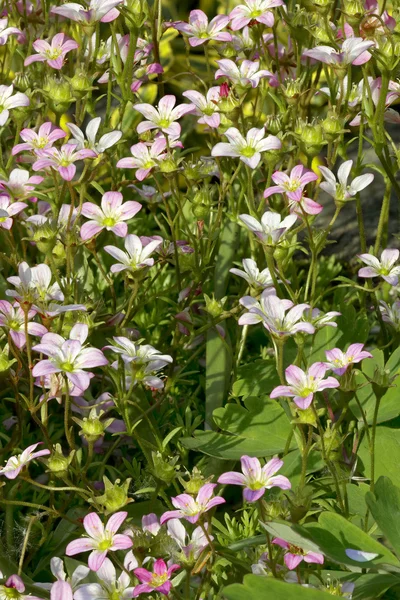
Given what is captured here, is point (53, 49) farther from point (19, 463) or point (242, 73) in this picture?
point (19, 463)

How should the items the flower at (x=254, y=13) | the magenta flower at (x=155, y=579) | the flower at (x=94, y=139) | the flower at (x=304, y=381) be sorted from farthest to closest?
the flower at (x=254, y=13) < the flower at (x=94, y=139) < the flower at (x=304, y=381) < the magenta flower at (x=155, y=579)

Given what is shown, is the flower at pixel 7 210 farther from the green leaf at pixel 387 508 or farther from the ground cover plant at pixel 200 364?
the green leaf at pixel 387 508

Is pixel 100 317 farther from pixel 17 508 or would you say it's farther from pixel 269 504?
pixel 269 504

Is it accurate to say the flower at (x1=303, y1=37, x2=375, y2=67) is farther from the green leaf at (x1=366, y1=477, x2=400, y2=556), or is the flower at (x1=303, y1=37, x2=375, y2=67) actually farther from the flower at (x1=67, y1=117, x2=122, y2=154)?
the green leaf at (x1=366, y1=477, x2=400, y2=556)

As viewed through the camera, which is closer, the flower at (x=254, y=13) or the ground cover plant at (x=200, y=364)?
the ground cover plant at (x=200, y=364)

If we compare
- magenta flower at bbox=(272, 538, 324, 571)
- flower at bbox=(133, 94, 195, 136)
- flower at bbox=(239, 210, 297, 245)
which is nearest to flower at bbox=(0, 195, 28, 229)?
flower at bbox=(133, 94, 195, 136)

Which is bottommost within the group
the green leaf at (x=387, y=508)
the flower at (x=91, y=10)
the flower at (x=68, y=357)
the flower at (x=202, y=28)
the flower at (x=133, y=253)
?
the green leaf at (x=387, y=508)

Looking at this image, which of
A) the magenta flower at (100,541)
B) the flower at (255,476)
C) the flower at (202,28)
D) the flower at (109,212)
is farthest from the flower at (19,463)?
the flower at (202,28)

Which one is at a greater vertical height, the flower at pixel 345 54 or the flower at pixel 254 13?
the flower at pixel 254 13
